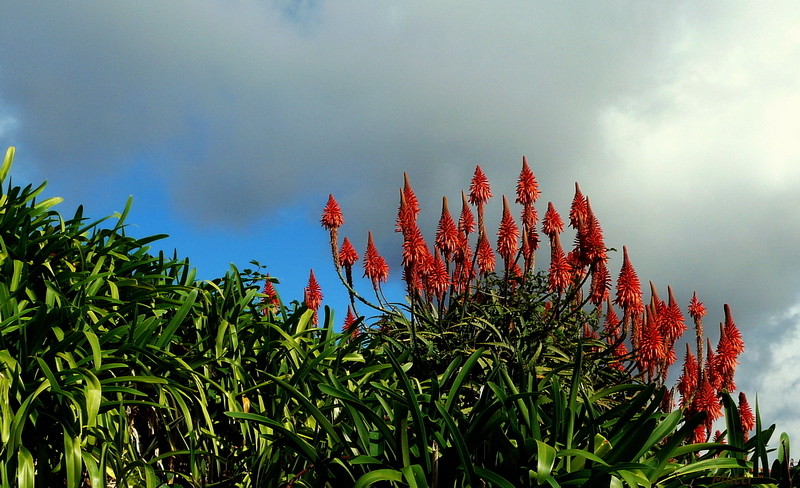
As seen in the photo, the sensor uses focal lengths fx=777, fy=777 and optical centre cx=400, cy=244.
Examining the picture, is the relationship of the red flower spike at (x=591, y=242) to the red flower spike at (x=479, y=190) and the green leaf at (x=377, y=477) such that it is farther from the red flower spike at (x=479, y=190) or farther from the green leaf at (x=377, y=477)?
the green leaf at (x=377, y=477)

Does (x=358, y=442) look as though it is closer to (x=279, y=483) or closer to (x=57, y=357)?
(x=279, y=483)

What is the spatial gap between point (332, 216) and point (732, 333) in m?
4.22

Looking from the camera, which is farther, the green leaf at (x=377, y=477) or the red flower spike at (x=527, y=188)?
the red flower spike at (x=527, y=188)

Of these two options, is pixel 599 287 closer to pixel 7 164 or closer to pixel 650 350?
pixel 650 350

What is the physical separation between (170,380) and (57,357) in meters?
0.46

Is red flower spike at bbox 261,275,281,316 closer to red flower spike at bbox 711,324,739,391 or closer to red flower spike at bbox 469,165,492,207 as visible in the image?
red flower spike at bbox 469,165,492,207

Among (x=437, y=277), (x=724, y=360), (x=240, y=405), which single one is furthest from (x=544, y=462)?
(x=724, y=360)

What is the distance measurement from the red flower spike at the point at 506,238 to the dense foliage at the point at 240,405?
2280 millimetres

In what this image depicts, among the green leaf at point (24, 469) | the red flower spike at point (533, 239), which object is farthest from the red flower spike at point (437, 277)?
the green leaf at point (24, 469)

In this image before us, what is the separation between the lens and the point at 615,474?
98.7 inches

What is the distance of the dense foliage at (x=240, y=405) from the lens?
261 cm

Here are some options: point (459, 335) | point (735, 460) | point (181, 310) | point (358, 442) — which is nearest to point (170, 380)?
point (181, 310)

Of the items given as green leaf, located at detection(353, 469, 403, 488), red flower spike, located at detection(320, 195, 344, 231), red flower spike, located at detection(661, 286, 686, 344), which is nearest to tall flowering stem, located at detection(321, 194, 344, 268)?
red flower spike, located at detection(320, 195, 344, 231)

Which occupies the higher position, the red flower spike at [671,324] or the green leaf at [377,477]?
the red flower spike at [671,324]
